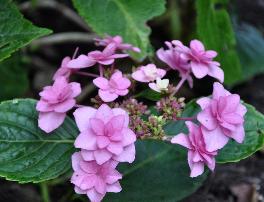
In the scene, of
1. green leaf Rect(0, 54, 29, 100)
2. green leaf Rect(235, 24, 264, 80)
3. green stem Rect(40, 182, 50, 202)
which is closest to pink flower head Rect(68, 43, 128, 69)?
green stem Rect(40, 182, 50, 202)

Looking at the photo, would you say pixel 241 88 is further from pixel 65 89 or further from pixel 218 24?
pixel 65 89

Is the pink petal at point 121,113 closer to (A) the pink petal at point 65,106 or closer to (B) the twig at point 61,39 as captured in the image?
(A) the pink petal at point 65,106

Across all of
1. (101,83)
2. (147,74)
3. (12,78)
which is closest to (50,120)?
(101,83)

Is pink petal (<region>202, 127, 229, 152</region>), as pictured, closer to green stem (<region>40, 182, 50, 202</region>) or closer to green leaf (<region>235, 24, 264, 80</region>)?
green stem (<region>40, 182, 50, 202</region>)

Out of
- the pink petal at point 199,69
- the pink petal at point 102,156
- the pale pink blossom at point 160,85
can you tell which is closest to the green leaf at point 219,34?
the pink petal at point 199,69

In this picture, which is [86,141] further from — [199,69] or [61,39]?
[61,39]

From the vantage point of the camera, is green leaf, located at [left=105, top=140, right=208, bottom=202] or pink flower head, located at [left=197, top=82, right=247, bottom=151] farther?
green leaf, located at [left=105, top=140, right=208, bottom=202]
